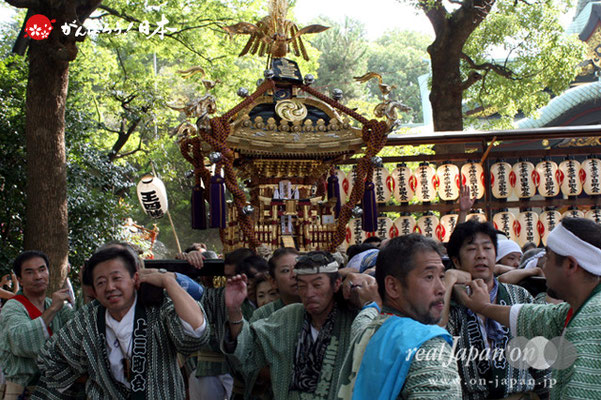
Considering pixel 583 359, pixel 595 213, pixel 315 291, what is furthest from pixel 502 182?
pixel 583 359

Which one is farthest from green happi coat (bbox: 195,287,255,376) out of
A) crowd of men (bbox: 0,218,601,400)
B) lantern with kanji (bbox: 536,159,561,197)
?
lantern with kanji (bbox: 536,159,561,197)

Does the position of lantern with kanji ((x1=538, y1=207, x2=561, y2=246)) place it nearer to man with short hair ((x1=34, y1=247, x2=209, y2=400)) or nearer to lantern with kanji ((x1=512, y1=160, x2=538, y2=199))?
lantern with kanji ((x1=512, y1=160, x2=538, y2=199))

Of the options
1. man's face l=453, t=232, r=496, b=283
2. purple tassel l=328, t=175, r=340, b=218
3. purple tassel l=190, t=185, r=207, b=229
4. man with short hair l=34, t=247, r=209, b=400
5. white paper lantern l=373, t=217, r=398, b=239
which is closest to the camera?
man with short hair l=34, t=247, r=209, b=400

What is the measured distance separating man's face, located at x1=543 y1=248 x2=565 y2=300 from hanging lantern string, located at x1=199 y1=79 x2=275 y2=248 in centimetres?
523

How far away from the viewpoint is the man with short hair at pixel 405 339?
2.31m

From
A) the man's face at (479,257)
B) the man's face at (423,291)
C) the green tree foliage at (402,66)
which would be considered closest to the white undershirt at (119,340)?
the man's face at (423,291)

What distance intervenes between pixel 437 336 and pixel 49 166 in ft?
24.1

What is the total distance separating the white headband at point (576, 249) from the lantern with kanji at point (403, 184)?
294 inches

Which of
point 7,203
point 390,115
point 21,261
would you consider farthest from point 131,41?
point 21,261

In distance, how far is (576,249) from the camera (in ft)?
9.34

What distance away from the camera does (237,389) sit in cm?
466

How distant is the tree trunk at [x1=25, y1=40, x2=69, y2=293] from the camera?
8469 millimetres

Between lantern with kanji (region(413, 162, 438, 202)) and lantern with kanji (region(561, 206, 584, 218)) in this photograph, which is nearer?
lantern with kanji (region(561, 206, 584, 218))

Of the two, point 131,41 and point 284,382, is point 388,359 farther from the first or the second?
point 131,41
